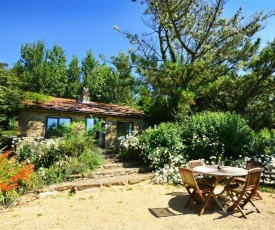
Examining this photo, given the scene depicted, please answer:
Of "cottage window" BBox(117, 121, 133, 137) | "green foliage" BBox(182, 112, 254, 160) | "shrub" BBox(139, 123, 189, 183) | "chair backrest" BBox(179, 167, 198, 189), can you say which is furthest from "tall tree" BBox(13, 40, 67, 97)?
"chair backrest" BBox(179, 167, 198, 189)

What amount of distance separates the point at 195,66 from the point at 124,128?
7095mm

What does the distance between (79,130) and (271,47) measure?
44.8 ft

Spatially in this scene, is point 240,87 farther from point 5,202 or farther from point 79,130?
point 5,202

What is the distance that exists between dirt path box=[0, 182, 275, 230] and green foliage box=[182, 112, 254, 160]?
3674 mm

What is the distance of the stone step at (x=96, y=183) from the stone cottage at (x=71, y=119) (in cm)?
604

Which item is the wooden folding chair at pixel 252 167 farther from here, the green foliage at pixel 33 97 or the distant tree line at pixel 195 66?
the green foliage at pixel 33 97

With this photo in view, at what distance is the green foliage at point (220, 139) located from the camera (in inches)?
436

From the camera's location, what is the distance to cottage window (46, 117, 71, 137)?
14.2m

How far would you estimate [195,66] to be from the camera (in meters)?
14.9

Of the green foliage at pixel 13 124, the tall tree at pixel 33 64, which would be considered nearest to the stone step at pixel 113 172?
the green foliage at pixel 13 124

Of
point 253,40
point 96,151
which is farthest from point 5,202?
point 253,40

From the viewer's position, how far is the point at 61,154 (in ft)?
32.1

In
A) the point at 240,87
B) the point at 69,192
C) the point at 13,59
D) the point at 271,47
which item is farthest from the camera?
the point at 13,59

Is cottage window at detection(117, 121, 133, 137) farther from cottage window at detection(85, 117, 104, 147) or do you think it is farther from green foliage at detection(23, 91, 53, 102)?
green foliage at detection(23, 91, 53, 102)
